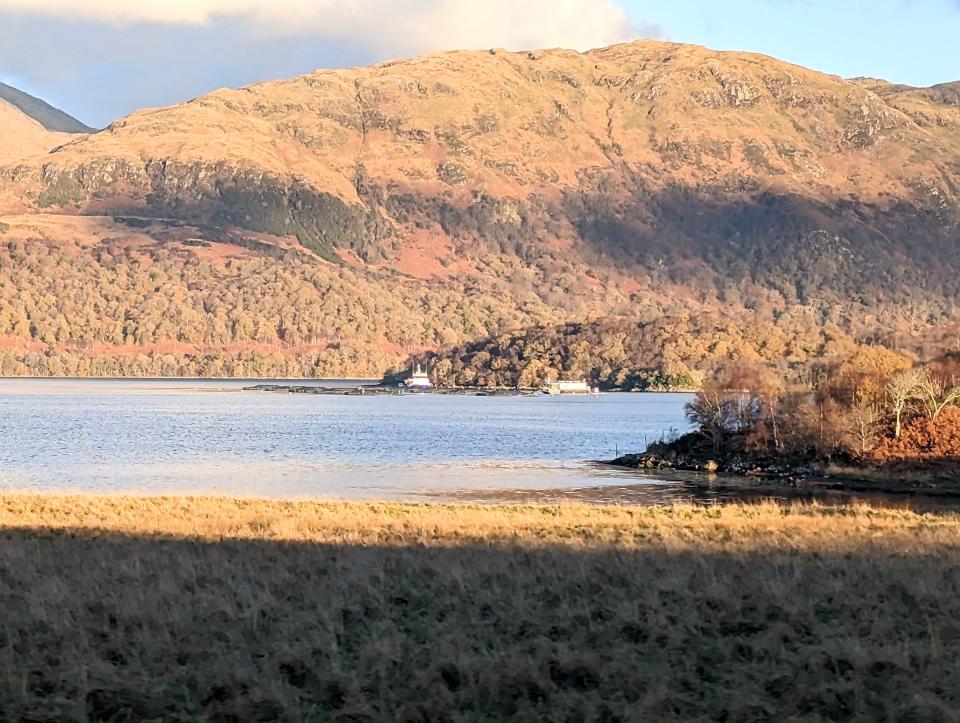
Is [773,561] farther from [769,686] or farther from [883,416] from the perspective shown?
[883,416]

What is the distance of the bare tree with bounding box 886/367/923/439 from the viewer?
2562 inches

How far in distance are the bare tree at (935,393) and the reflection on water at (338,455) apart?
44.7 feet

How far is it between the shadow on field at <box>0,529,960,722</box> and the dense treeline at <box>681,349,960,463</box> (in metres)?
47.9

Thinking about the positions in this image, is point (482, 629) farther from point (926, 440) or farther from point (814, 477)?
point (926, 440)

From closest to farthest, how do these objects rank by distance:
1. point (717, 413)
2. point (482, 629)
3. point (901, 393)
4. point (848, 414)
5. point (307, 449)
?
point (482, 629), point (901, 393), point (848, 414), point (717, 413), point (307, 449)

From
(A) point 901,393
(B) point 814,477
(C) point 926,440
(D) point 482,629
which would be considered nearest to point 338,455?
(B) point 814,477

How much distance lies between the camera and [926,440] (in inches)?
2501

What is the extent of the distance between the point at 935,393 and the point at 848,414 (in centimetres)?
590

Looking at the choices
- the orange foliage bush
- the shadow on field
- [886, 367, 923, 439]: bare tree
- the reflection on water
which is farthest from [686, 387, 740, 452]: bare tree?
the shadow on field

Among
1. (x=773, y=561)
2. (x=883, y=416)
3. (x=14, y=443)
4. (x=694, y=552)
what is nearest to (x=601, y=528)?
(x=694, y=552)

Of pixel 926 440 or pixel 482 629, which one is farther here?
pixel 926 440

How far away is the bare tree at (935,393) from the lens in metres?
65.1

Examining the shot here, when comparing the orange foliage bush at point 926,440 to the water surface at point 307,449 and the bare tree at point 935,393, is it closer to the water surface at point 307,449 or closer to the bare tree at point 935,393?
the bare tree at point 935,393

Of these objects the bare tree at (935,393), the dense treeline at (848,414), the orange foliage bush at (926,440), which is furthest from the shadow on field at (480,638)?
the bare tree at (935,393)
